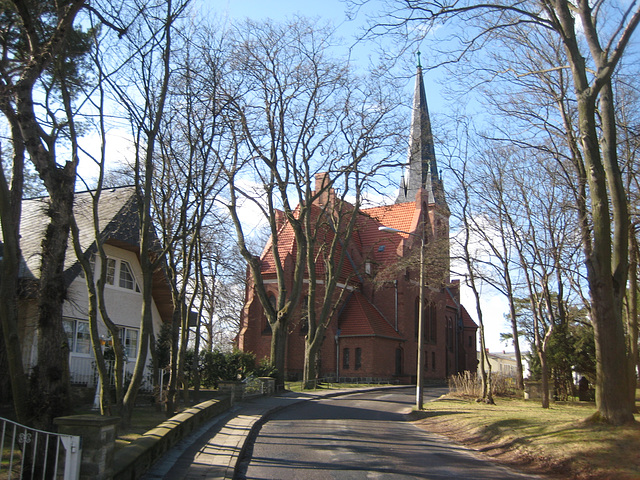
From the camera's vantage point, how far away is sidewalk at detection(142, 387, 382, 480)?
331 inches

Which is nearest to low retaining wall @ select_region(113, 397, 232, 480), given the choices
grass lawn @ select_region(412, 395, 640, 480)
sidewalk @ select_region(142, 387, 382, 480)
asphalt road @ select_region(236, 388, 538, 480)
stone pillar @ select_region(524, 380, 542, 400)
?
sidewalk @ select_region(142, 387, 382, 480)

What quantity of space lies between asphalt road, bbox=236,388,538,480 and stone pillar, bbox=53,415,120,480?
310cm

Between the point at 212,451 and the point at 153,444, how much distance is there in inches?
80.4

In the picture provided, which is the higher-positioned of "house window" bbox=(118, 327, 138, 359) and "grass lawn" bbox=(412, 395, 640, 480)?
"house window" bbox=(118, 327, 138, 359)

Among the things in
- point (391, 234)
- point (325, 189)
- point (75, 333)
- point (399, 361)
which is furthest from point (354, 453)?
point (391, 234)

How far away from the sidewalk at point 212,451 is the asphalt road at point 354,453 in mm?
312

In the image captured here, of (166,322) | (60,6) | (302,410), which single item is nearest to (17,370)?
(60,6)

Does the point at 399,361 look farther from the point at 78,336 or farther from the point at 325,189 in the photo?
the point at 78,336

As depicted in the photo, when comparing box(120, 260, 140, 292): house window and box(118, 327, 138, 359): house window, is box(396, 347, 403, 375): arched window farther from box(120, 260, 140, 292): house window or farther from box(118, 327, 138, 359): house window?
box(120, 260, 140, 292): house window

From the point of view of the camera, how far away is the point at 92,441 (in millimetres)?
6066

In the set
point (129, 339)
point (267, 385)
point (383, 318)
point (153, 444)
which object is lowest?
point (267, 385)

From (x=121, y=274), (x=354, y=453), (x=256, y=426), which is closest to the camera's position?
(x=354, y=453)

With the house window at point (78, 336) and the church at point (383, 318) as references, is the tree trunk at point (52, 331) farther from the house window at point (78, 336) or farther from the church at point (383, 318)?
the church at point (383, 318)

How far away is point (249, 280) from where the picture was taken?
40.7 m
